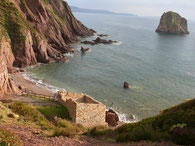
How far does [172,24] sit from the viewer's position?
579 feet

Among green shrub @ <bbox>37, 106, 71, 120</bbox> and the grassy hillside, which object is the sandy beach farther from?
the grassy hillside

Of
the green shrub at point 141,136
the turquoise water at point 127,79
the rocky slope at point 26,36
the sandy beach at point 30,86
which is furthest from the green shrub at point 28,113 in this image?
the turquoise water at point 127,79

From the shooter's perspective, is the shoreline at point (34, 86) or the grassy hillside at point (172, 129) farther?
the shoreline at point (34, 86)

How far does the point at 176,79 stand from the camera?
5834 cm

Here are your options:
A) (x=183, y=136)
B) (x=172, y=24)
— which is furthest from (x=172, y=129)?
(x=172, y=24)

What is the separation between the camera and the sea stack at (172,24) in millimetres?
175363

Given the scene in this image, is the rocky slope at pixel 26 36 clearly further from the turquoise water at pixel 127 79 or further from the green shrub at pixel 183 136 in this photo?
the green shrub at pixel 183 136

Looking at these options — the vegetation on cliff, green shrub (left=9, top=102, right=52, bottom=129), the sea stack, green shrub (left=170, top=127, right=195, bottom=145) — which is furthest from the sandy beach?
the sea stack

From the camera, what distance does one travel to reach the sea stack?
175363mm

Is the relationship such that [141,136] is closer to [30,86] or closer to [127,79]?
[30,86]

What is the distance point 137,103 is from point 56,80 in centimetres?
2111

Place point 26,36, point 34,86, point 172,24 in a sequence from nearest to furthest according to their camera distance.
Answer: point 34,86, point 26,36, point 172,24

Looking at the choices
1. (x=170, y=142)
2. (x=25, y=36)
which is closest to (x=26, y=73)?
(x=25, y=36)

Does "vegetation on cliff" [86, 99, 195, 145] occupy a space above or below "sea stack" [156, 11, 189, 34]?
below
